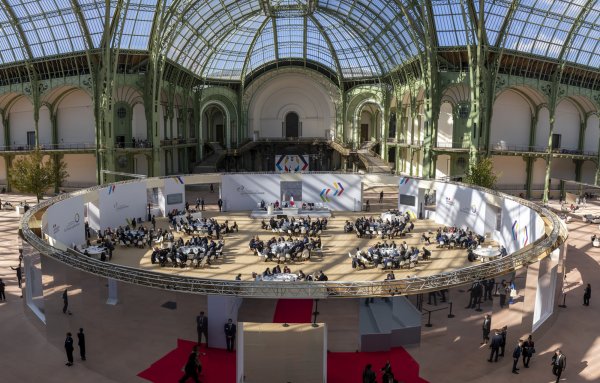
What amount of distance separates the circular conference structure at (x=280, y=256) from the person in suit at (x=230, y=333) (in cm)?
45

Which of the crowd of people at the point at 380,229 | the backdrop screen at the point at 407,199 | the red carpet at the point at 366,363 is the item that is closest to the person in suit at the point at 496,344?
the red carpet at the point at 366,363

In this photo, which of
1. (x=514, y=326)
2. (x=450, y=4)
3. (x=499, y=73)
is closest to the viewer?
(x=514, y=326)

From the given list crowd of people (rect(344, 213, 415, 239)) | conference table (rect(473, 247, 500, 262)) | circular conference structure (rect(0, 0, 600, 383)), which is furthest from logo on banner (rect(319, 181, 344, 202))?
conference table (rect(473, 247, 500, 262))

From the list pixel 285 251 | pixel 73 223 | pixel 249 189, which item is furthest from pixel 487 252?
pixel 73 223

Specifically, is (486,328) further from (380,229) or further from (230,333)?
(380,229)

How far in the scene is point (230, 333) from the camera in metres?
17.3

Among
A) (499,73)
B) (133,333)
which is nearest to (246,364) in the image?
(133,333)

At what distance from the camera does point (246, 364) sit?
14469 millimetres

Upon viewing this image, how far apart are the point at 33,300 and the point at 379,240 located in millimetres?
22119

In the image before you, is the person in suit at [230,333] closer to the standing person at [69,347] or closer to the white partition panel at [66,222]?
the standing person at [69,347]

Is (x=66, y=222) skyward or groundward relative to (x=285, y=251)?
skyward

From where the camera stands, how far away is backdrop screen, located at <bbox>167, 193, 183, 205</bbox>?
139ft

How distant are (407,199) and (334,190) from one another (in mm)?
7114

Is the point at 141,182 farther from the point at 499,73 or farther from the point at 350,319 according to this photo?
the point at 499,73
